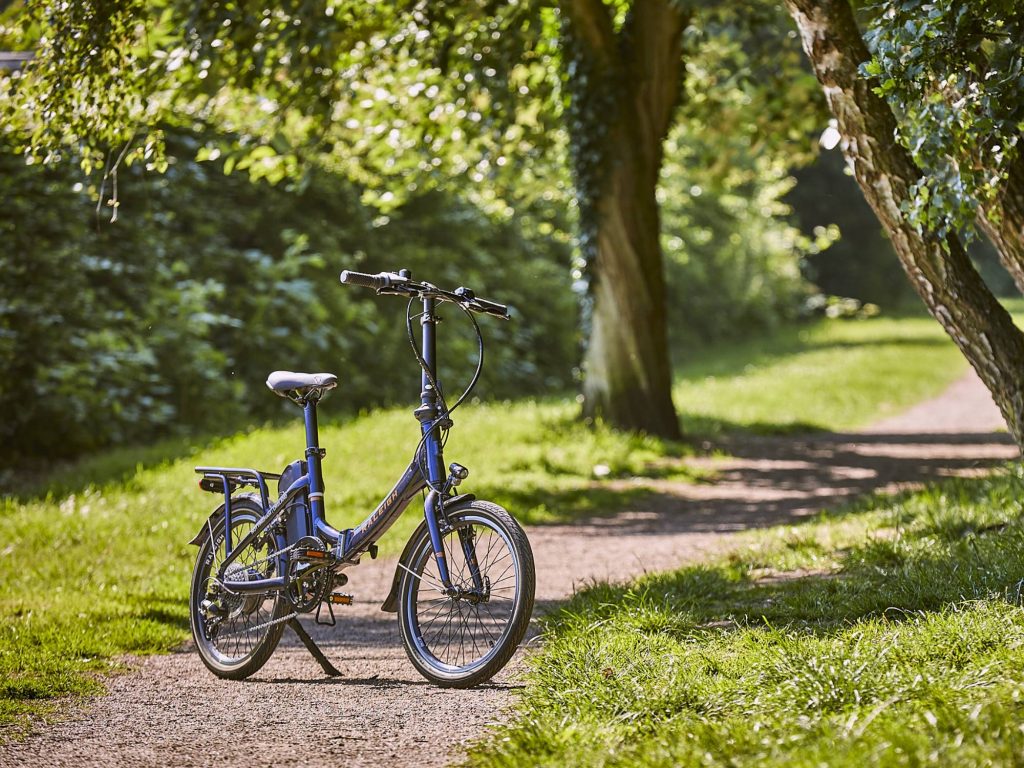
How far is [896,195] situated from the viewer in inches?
235

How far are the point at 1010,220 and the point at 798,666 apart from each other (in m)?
2.82

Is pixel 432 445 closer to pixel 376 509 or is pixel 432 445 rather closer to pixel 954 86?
pixel 376 509

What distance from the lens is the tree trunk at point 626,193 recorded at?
12211 millimetres

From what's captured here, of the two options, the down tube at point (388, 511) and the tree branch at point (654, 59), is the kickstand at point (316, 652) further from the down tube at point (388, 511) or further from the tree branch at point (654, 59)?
the tree branch at point (654, 59)

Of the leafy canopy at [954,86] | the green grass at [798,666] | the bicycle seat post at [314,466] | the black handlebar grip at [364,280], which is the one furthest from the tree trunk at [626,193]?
the black handlebar grip at [364,280]

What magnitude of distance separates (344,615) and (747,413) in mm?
9802

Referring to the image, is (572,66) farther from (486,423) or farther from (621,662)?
(621,662)

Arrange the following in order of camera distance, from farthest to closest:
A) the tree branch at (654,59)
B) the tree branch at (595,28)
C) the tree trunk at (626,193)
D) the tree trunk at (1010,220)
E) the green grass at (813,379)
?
the green grass at (813,379) < the tree branch at (654,59) < the tree trunk at (626,193) < the tree branch at (595,28) < the tree trunk at (1010,220)

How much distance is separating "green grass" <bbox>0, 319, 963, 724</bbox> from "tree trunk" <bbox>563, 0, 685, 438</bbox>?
1.87ft

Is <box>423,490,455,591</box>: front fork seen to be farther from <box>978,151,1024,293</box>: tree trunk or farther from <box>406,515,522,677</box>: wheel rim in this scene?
<box>978,151,1024,293</box>: tree trunk

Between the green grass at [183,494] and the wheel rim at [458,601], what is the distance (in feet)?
4.58

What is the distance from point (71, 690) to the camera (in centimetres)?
513

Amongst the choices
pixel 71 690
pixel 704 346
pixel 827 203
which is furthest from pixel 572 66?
pixel 827 203

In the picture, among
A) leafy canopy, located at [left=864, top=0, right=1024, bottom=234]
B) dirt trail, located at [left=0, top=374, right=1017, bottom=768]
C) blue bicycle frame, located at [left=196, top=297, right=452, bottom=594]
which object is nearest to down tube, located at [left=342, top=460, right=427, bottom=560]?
blue bicycle frame, located at [left=196, top=297, right=452, bottom=594]
